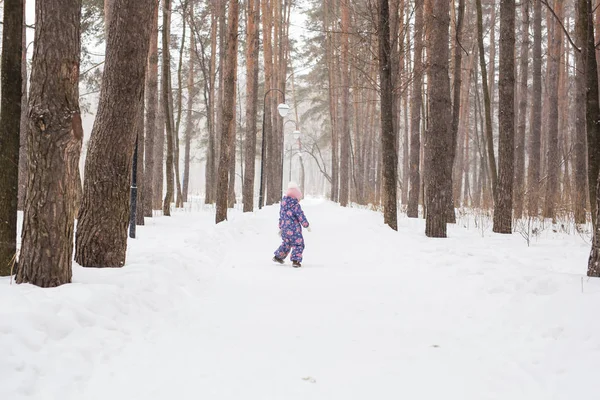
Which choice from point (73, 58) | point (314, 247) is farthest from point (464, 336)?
point (314, 247)

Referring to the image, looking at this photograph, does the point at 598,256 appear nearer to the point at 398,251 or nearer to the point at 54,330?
the point at 398,251

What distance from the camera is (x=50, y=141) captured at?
11.7 feet

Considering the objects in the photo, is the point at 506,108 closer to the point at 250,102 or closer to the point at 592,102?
the point at 592,102

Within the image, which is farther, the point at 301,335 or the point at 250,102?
the point at 250,102

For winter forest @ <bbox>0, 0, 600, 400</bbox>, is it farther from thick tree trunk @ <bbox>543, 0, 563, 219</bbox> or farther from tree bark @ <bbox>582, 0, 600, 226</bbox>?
thick tree trunk @ <bbox>543, 0, 563, 219</bbox>

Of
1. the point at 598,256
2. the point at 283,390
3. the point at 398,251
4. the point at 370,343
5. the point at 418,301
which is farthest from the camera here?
the point at 398,251

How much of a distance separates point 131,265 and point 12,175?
1589 millimetres

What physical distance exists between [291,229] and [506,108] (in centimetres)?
615

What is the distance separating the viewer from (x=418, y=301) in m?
4.84

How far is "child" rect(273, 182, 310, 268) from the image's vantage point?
7.52m

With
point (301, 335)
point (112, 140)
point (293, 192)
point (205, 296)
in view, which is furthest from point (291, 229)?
point (301, 335)

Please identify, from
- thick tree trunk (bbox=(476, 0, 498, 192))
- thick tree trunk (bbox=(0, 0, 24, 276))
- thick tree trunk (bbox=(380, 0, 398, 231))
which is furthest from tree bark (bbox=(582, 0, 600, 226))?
thick tree trunk (bbox=(380, 0, 398, 231))

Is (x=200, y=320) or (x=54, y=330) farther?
Answer: (x=200, y=320)

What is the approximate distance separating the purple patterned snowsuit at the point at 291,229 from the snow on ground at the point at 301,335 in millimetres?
1393
